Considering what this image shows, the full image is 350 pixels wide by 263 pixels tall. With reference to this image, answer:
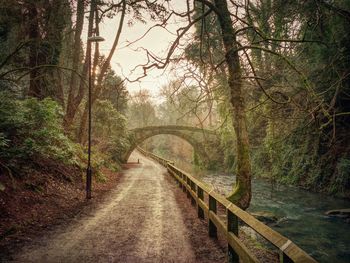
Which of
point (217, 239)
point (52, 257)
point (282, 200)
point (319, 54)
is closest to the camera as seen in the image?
point (52, 257)

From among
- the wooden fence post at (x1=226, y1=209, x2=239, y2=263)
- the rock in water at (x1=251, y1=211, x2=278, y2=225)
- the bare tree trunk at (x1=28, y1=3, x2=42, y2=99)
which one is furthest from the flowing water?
the bare tree trunk at (x1=28, y1=3, x2=42, y2=99)

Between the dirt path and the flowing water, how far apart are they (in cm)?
357

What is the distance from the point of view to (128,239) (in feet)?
19.4

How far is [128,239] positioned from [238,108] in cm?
470

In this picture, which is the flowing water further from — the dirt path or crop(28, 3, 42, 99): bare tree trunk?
crop(28, 3, 42, 99): bare tree trunk

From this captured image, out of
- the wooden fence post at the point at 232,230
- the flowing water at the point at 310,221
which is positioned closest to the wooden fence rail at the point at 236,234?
the wooden fence post at the point at 232,230

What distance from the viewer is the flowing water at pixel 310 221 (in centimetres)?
799

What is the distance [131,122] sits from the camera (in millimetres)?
75062

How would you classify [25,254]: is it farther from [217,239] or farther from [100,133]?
[100,133]

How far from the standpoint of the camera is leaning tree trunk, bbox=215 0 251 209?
309 inches

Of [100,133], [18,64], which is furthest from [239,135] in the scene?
[100,133]

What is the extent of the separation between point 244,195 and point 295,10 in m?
5.16

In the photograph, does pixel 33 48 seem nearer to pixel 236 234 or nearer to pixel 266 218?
pixel 236 234

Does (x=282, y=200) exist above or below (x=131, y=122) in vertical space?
below
